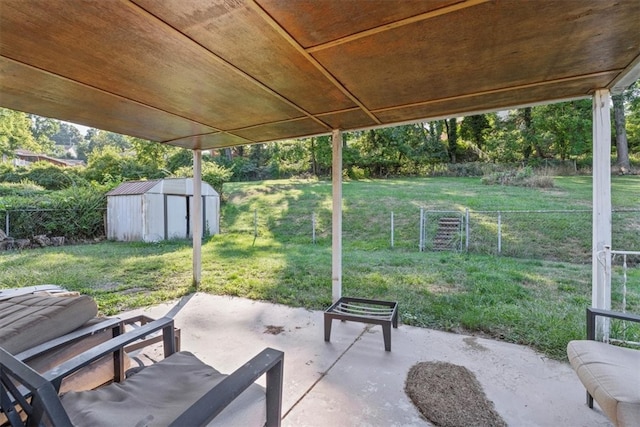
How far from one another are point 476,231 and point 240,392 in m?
7.83

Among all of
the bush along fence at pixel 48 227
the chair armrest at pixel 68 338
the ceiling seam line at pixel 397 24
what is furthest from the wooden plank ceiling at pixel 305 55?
the bush along fence at pixel 48 227

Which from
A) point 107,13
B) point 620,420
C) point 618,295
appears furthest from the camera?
point 618,295

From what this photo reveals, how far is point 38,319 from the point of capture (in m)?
1.54

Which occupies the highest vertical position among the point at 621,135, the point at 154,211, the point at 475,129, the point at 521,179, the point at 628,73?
the point at 475,129

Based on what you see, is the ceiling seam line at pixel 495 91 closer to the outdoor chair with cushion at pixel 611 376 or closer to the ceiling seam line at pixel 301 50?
the ceiling seam line at pixel 301 50

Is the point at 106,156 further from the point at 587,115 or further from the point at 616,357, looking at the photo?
the point at 587,115

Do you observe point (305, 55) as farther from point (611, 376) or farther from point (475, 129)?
point (475, 129)

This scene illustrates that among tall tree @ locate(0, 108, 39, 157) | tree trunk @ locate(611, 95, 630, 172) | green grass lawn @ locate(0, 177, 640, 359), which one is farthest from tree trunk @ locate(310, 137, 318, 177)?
tree trunk @ locate(611, 95, 630, 172)

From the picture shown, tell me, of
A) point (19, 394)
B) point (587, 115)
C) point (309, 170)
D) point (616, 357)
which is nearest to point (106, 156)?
point (309, 170)

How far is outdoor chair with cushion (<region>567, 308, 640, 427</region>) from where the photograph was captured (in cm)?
124

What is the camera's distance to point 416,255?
22.2 feet

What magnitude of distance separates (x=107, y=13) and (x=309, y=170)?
18093 millimetres

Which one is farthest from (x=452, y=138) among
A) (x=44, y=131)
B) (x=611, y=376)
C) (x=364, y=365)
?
(x=44, y=131)

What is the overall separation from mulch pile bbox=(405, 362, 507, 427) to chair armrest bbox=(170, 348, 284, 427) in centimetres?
107
